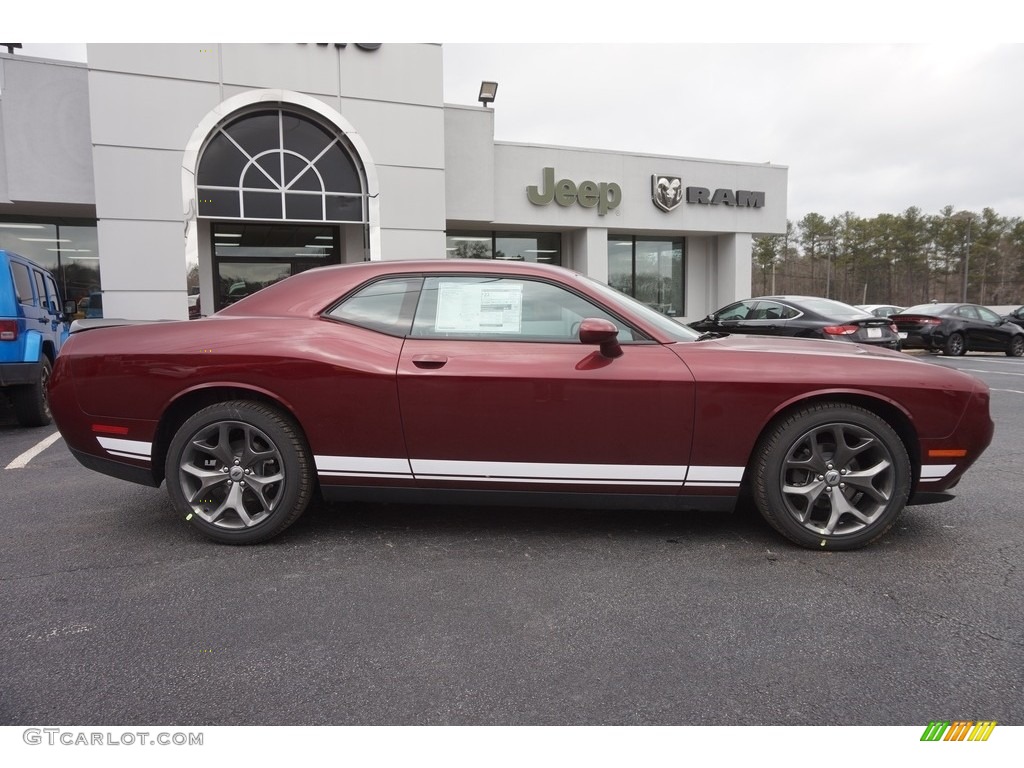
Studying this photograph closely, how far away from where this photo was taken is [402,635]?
245cm

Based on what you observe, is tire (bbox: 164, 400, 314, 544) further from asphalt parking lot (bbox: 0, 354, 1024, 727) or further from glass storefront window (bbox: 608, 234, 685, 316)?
glass storefront window (bbox: 608, 234, 685, 316)

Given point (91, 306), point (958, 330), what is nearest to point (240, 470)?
point (91, 306)

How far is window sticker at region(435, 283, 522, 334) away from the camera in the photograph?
3373 mm

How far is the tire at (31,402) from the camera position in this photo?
23.0 ft

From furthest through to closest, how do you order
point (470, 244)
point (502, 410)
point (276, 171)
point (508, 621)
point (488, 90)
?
1. point (470, 244)
2. point (488, 90)
3. point (276, 171)
4. point (502, 410)
5. point (508, 621)

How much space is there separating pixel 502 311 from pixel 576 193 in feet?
47.6

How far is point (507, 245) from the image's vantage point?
715 inches

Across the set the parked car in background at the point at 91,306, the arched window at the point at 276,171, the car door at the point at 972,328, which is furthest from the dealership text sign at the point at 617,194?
the parked car in background at the point at 91,306

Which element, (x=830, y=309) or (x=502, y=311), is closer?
(x=502, y=311)

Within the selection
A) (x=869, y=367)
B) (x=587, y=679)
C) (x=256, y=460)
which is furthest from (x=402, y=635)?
(x=869, y=367)

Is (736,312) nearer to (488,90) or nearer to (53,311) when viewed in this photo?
(488,90)

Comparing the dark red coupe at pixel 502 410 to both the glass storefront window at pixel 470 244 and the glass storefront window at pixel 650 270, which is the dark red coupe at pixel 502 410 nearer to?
the glass storefront window at pixel 470 244

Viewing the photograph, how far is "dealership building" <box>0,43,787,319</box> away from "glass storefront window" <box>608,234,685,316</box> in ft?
10.0
